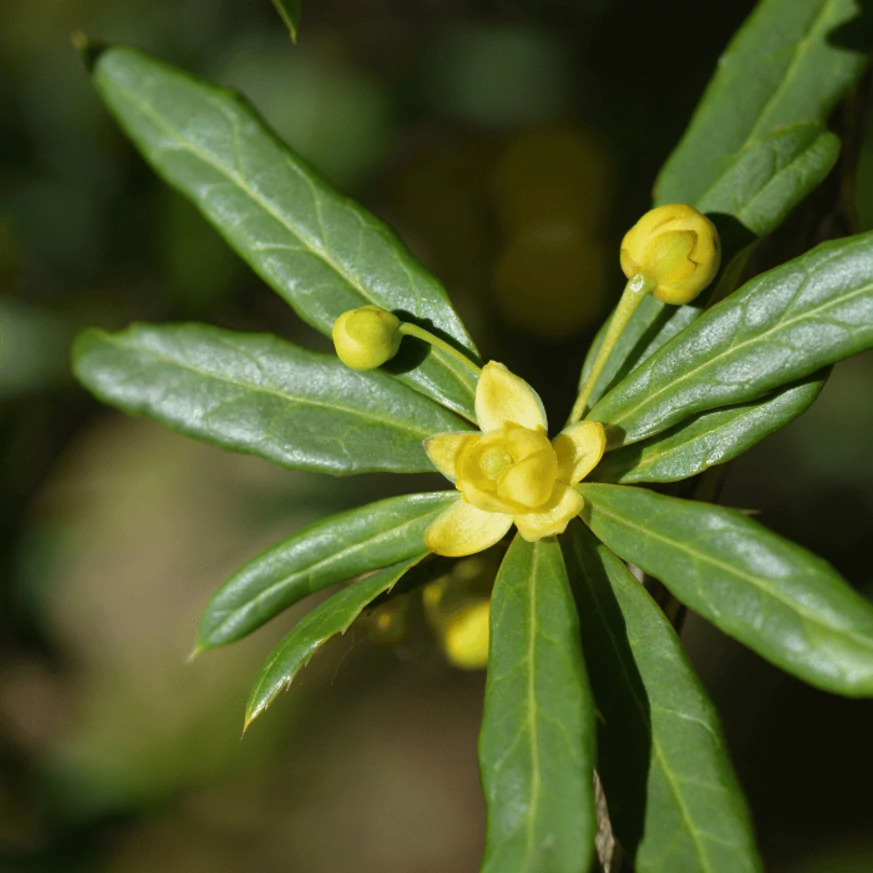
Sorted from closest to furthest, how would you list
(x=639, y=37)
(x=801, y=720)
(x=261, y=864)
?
(x=639, y=37) < (x=801, y=720) < (x=261, y=864)

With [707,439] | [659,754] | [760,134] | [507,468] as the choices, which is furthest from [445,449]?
[760,134]

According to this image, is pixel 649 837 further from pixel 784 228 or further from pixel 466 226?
pixel 466 226

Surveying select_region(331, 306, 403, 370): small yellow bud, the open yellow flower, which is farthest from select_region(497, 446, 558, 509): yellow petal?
select_region(331, 306, 403, 370): small yellow bud

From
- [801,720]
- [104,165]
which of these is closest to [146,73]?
[104,165]

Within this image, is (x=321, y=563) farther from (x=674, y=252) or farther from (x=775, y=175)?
(x=775, y=175)

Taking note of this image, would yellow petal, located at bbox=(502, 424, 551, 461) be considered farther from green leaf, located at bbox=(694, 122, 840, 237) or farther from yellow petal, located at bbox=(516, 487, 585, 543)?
green leaf, located at bbox=(694, 122, 840, 237)

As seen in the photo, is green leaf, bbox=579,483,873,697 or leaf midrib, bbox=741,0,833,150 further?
leaf midrib, bbox=741,0,833,150

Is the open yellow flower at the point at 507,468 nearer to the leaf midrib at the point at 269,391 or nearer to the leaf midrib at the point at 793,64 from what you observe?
the leaf midrib at the point at 269,391
